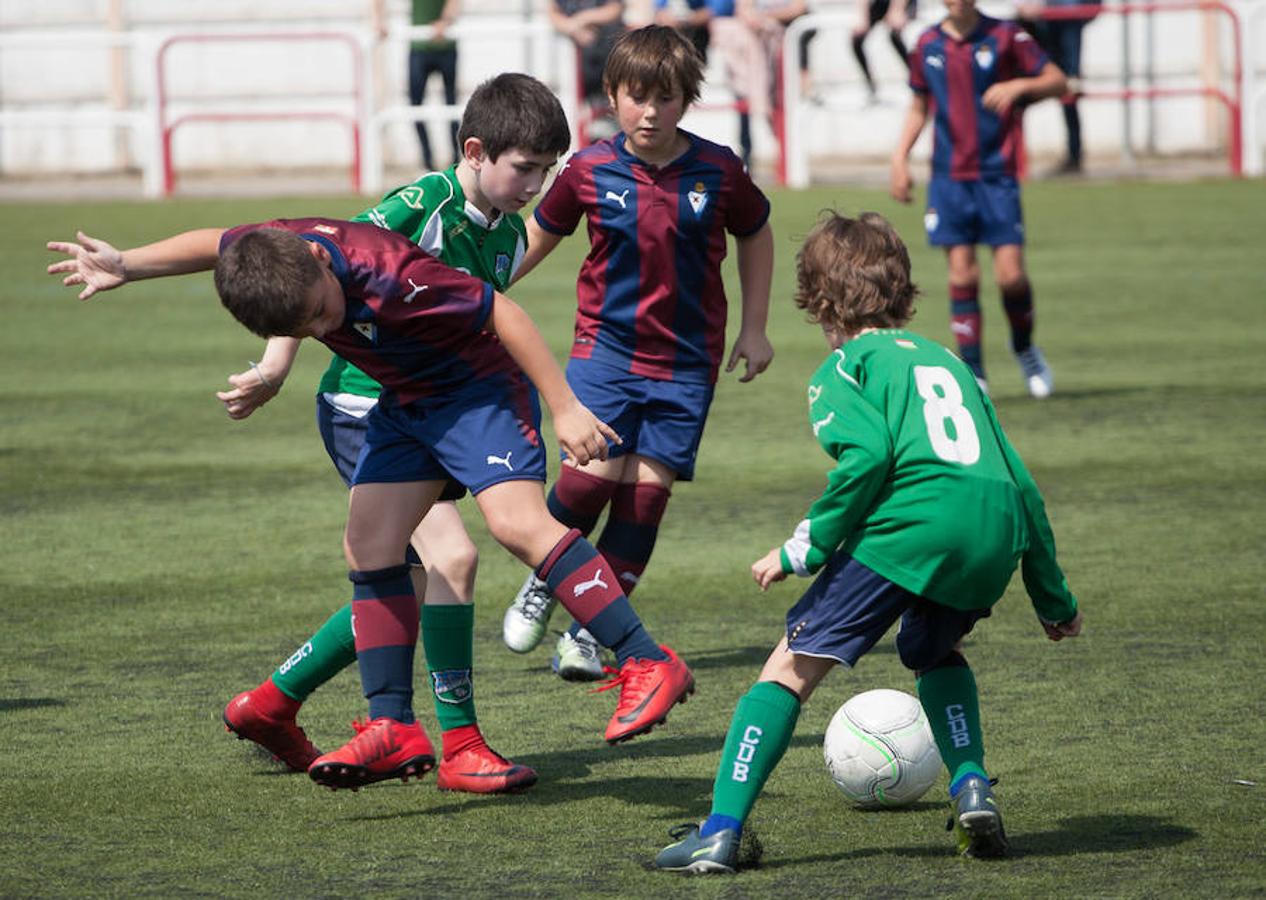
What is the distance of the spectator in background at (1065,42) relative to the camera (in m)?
21.1

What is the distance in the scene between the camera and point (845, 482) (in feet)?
13.3

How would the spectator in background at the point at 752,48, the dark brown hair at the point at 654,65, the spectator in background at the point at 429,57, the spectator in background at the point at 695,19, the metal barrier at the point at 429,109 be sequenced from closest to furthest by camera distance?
the dark brown hair at the point at 654,65 → the metal barrier at the point at 429,109 → the spectator in background at the point at 429,57 → the spectator in background at the point at 695,19 → the spectator in background at the point at 752,48

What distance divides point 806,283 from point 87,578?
12.1ft

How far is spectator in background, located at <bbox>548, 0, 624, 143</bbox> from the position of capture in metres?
21.1

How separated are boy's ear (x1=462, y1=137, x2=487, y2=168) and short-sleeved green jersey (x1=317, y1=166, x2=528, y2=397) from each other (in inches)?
3.3

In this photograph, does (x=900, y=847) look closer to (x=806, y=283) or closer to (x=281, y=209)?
(x=806, y=283)

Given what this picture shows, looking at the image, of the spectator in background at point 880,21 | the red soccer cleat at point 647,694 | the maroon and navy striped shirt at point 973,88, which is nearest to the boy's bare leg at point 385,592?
the red soccer cleat at point 647,694

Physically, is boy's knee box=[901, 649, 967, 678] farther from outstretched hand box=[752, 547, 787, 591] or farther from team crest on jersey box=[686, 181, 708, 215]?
team crest on jersey box=[686, 181, 708, 215]

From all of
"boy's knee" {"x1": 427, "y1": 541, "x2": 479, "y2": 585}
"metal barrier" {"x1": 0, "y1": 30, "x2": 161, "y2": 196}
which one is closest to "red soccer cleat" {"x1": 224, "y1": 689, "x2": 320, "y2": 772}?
"boy's knee" {"x1": 427, "y1": 541, "x2": 479, "y2": 585}

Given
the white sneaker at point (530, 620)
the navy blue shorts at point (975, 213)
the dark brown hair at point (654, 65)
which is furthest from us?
the navy blue shorts at point (975, 213)

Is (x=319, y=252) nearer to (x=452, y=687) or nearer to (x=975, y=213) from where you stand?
(x=452, y=687)

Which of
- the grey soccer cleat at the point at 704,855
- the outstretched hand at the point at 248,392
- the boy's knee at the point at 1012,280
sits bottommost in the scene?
the grey soccer cleat at the point at 704,855

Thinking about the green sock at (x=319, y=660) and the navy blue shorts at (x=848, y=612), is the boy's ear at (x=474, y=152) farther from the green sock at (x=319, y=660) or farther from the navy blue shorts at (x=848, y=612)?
the navy blue shorts at (x=848, y=612)

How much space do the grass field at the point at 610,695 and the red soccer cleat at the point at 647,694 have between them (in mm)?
225
